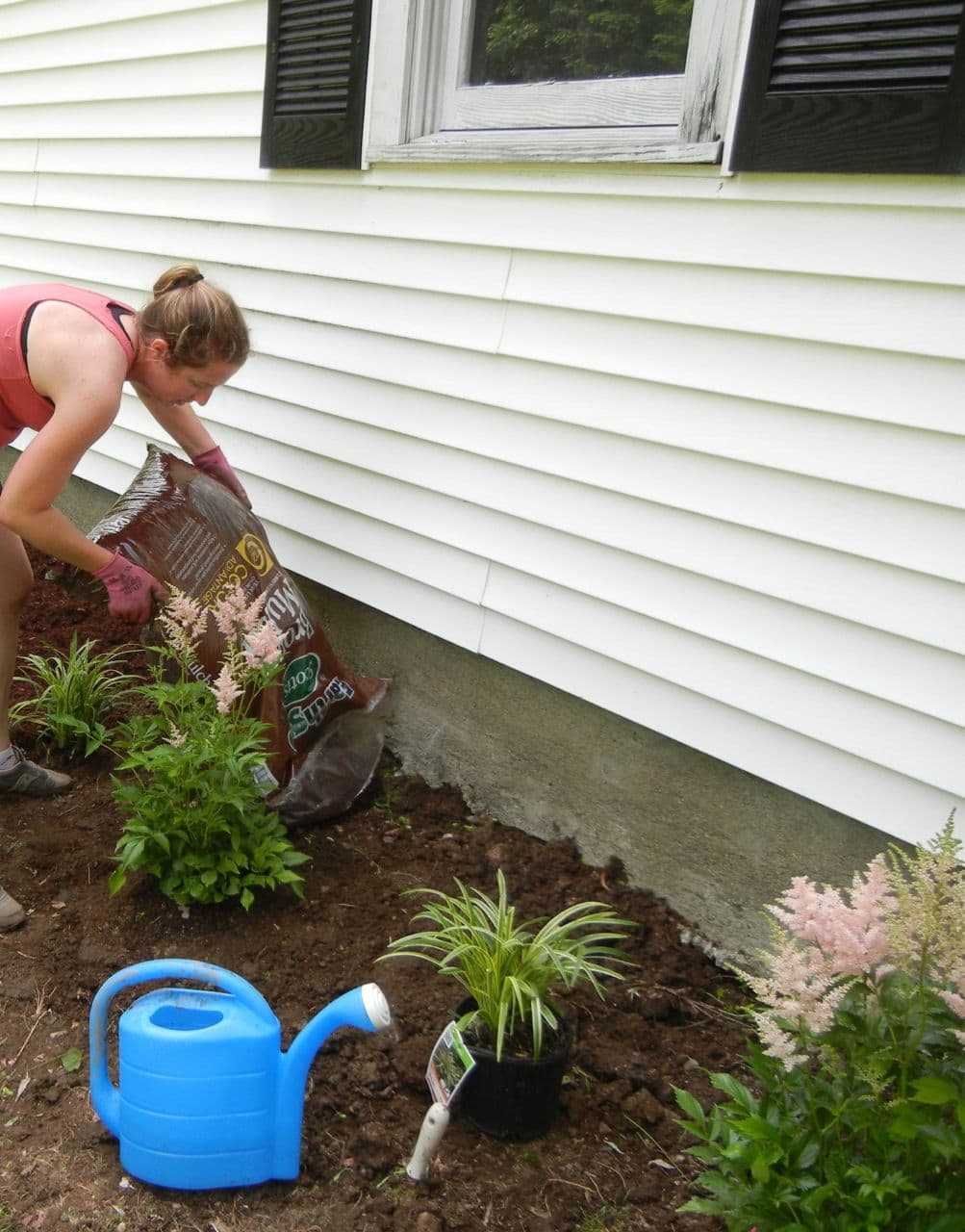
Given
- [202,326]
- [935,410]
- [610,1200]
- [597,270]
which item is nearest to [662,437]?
[597,270]

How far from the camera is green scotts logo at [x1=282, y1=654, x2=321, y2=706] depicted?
338 cm

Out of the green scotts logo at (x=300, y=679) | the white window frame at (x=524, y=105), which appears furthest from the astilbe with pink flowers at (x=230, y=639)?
the white window frame at (x=524, y=105)

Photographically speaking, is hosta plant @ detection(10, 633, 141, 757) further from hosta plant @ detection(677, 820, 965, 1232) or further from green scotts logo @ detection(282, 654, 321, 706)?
hosta plant @ detection(677, 820, 965, 1232)

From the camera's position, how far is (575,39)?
3.05 metres

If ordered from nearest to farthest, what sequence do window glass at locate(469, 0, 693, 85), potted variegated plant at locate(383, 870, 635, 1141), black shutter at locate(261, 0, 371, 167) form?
1. potted variegated plant at locate(383, 870, 635, 1141)
2. window glass at locate(469, 0, 693, 85)
3. black shutter at locate(261, 0, 371, 167)

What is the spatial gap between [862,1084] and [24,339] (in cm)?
253

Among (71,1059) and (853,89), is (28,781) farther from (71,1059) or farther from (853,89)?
(853,89)

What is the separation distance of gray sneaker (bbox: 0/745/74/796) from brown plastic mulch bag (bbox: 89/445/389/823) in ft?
2.39

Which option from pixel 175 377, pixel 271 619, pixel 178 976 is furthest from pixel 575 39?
pixel 178 976

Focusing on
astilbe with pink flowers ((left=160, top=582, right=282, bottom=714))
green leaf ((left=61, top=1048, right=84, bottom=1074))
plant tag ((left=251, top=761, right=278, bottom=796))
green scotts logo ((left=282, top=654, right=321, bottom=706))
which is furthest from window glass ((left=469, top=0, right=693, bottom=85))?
green leaf ((left=61, top=1048, right=84, bottom=1074))

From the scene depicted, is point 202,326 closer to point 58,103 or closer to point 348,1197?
point 348,1197

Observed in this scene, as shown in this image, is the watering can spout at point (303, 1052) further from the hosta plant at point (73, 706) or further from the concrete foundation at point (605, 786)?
the hosta plant at point (73, 706)

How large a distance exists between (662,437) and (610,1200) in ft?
5.77

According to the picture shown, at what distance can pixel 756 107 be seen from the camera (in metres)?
2.53
